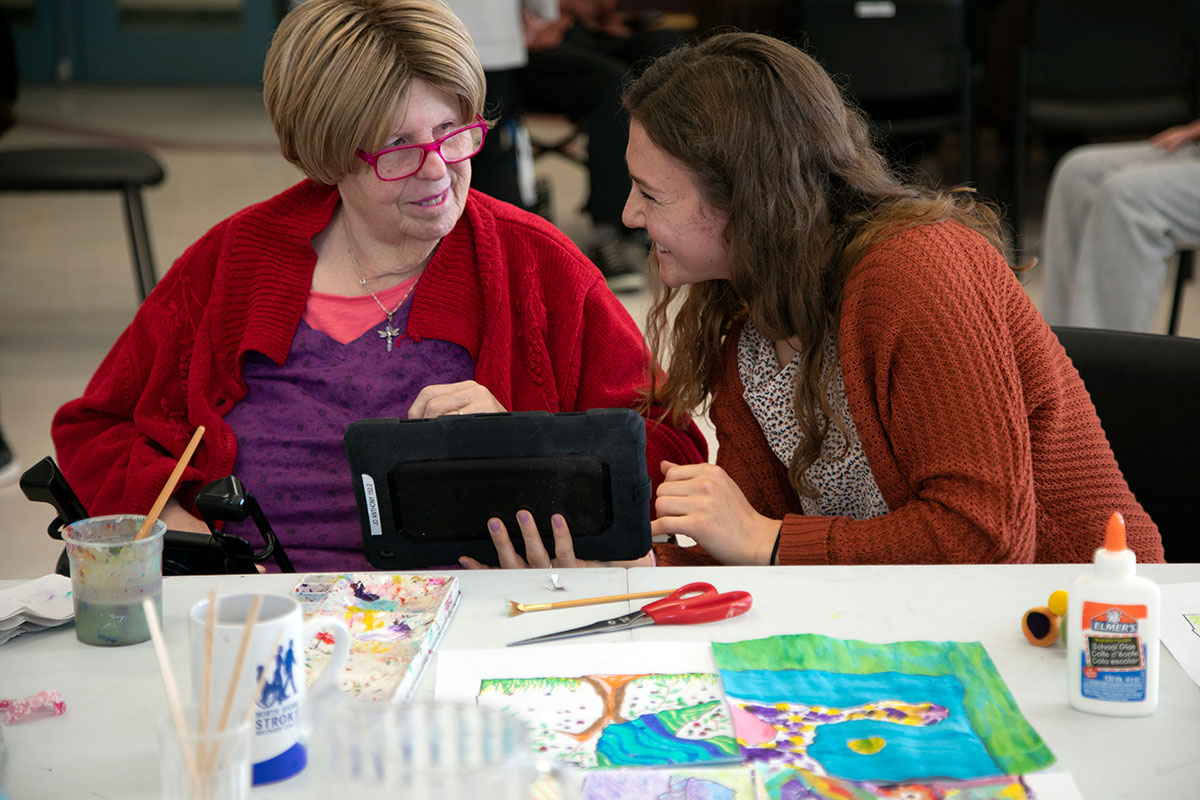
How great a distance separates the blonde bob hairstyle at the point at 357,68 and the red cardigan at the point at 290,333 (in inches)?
6.6

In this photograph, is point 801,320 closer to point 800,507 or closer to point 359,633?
point 800,507

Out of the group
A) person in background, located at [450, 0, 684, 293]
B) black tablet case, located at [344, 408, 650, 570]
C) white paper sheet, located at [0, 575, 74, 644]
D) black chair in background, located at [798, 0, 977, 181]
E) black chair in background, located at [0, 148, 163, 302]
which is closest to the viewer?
white paper sheet, located at [0, 575, 74, 644]

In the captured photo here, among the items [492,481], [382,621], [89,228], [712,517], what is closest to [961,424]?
[712,517]

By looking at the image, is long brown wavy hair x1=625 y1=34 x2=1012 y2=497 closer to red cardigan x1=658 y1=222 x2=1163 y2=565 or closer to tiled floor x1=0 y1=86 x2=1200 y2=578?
red cardigan x1=658 y1=222 x2=1163 y2=565

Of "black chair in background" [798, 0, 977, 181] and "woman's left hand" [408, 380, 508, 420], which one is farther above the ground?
"black chair in background" [798, 0, 977, 181]

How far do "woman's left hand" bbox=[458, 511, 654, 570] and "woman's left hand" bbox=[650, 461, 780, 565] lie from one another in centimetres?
7

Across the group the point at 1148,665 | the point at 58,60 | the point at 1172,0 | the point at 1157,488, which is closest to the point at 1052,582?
the point at 1148,665

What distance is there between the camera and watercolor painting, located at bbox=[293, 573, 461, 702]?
3.45 ft

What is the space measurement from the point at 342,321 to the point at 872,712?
3.28 feet

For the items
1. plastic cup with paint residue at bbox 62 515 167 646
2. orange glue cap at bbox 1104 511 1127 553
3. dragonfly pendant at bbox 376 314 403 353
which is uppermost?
orange glue cap at bbox 1104 511 1127 553

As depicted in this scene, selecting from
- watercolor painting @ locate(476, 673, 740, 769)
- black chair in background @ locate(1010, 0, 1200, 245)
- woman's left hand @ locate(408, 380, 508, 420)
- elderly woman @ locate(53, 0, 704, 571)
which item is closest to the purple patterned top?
elderly woman @ locate(53, 0, 704, 571)

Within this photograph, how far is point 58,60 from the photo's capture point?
9.48 meters

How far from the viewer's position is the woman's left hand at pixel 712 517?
1388 millimetres

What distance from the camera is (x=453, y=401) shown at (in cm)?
151
